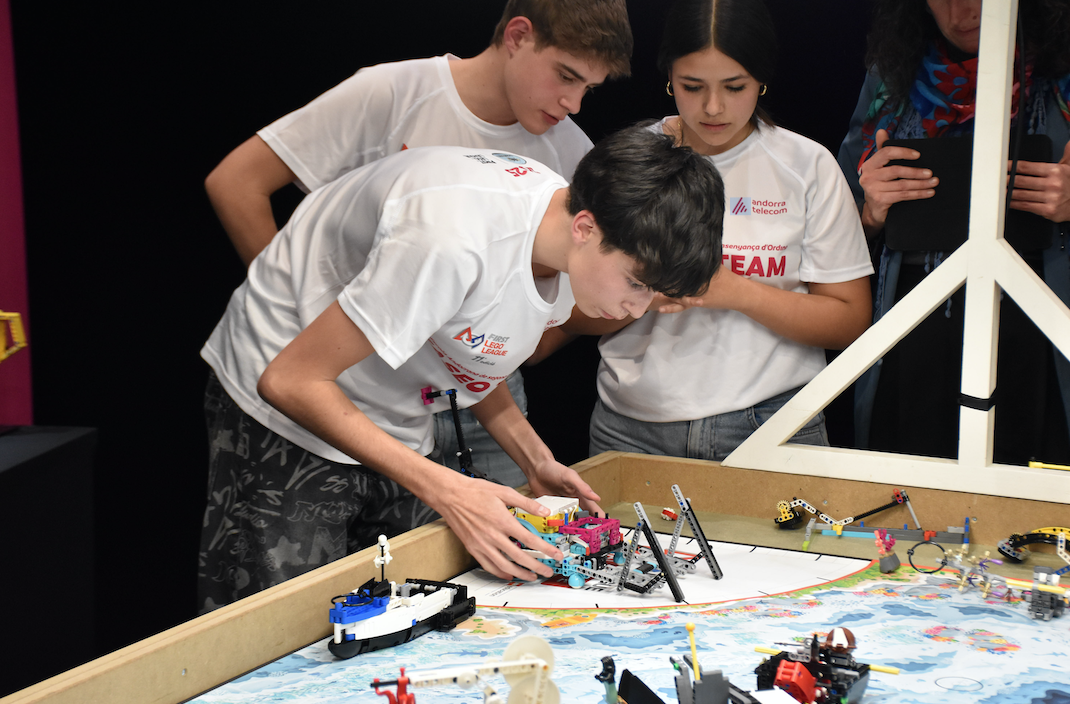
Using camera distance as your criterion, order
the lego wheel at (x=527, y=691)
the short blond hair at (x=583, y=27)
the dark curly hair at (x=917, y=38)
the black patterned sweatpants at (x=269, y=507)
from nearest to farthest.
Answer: the lego wheel at (x=527, y=691)
the black patterned sweatpants at (x=269, y=507)
the short blond hair at (x=583, y=27)
the dark curly hair at (x=917, y=38)

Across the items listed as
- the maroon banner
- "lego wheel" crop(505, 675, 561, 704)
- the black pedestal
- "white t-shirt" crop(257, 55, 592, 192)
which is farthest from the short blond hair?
the maroon banner

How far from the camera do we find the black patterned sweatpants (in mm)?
1493

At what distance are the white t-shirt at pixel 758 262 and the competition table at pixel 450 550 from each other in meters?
0.15

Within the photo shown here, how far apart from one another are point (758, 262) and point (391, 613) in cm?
103

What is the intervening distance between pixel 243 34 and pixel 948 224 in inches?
85.9

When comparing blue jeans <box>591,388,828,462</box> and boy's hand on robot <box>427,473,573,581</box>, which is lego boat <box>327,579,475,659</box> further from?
blue jeans <box>591,388,828,462</box>

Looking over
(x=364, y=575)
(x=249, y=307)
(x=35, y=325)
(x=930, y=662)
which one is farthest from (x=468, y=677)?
(x=35, y=325)

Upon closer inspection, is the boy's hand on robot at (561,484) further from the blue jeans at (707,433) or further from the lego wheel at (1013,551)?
the lego wheel at (1013,551)

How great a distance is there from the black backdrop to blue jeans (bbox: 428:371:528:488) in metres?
1.27

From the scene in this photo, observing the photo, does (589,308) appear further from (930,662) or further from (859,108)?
(859,108)

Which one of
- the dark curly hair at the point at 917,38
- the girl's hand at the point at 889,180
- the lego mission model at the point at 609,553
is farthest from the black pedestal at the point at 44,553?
the dark curly hair at the point at 917,38

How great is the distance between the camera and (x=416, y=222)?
127 cm

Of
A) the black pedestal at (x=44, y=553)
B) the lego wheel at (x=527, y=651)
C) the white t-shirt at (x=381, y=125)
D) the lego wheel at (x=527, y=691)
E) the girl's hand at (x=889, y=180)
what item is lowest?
the black pedestal at (x=44, y=553)

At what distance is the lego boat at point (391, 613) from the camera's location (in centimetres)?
110
